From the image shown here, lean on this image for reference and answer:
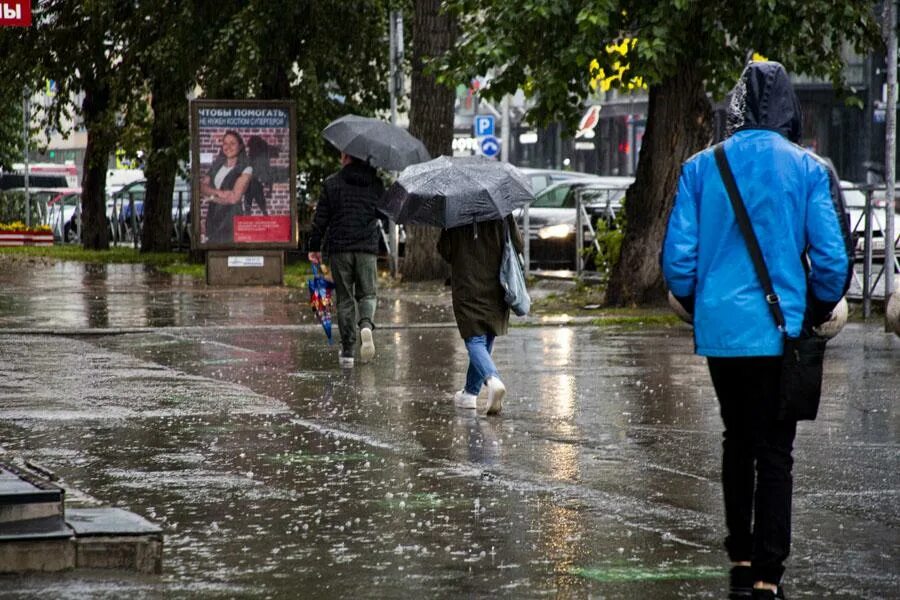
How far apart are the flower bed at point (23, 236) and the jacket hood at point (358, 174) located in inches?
1145

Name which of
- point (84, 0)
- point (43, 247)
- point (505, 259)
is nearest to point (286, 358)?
point (505, 259)

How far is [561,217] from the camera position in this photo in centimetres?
2867

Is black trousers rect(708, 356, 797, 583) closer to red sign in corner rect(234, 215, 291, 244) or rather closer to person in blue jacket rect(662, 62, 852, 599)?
person in blue jacket rect(662, 62, 852, 599)

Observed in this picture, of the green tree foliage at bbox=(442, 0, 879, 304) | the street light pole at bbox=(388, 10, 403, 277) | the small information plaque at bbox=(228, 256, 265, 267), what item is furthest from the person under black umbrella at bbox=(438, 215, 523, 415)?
the street light pole at bbox=(388, 10, 403, 277)

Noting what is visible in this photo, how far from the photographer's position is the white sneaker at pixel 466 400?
36.0 feet

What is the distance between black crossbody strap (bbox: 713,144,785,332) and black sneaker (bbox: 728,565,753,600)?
0.86m

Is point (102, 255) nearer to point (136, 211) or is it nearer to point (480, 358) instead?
point (136, 211)

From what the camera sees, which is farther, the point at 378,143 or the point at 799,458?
the point at 378,143

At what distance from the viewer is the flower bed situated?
4178 centimetres

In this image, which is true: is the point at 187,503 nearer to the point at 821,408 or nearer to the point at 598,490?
the point at 598,490

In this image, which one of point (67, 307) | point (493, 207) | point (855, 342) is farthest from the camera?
point (67, 307)

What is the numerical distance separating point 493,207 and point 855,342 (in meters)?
5.63

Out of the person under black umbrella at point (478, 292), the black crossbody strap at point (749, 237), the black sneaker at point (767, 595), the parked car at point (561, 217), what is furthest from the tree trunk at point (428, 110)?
the black sneaker at point (767, 595)

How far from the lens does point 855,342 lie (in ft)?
50.4
